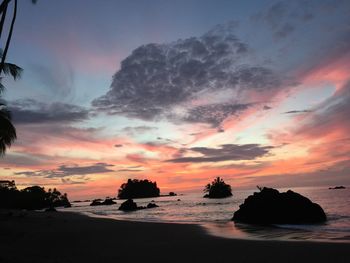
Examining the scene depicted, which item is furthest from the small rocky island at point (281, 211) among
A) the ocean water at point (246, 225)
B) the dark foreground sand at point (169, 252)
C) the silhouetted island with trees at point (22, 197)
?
the silhouetted island with trees at point (22, 197)

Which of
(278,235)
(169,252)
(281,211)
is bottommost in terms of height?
(169,252)

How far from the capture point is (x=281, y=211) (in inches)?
1251

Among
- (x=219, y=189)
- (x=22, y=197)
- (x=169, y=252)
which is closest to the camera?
(x=169, y=252)

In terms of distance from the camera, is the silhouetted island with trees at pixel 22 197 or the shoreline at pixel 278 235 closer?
the shoreline at pixel 278 235

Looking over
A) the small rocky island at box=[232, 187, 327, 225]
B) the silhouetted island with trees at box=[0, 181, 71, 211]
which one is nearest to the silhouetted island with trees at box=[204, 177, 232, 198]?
the silhouetted island with trees at box=[0, 181, 71, 211]

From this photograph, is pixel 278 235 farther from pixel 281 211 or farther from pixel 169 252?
pixel 281 211

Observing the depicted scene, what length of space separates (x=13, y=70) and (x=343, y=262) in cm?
1756

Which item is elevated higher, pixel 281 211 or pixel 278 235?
pixel 281 211

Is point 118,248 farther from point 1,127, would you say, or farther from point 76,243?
point 1,127

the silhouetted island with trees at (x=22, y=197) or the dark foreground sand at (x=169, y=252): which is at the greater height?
the silhouetted island with trees at (x=22, y=197)

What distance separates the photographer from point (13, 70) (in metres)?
19.7

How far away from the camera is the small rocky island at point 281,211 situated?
1241 inches

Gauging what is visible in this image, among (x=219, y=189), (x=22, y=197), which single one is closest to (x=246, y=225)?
(x=22, y=197)

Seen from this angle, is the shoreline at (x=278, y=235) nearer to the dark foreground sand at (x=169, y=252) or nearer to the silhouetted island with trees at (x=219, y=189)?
the dark foreground sand at (x=169, y=252)
